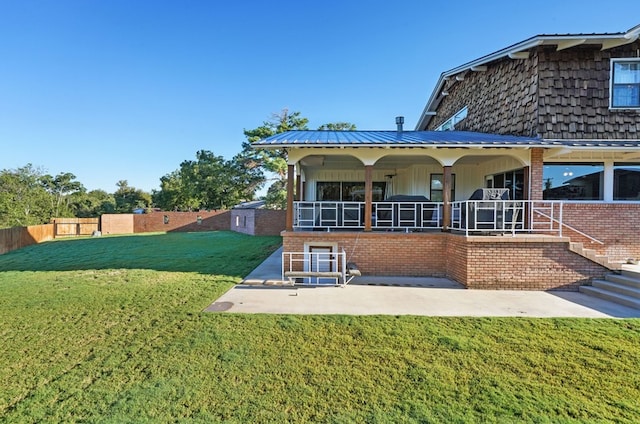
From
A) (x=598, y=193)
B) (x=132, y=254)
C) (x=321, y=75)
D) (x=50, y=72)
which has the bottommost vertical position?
(x=132, y=254)

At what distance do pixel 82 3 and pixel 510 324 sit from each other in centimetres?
1869

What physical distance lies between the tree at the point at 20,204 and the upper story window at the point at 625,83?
4072cm

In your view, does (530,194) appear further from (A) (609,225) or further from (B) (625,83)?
(B) (625,83)

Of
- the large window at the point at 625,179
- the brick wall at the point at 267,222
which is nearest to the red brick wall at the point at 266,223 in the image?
the brick wall at the point at 267,222

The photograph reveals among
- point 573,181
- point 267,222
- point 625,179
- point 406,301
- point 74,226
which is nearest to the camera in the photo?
point 406,301

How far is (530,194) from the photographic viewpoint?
8.72 metres

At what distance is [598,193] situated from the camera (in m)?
9.16

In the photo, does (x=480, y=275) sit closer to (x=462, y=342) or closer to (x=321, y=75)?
(x=462, y=342)

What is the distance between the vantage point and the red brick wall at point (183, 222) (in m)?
28.2

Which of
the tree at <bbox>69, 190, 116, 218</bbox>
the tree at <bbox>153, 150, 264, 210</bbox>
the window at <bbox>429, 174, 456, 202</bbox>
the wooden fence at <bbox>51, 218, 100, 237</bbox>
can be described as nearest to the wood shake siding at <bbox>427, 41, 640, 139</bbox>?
the window at <bbox>429, 174, 456, 202</bbox>

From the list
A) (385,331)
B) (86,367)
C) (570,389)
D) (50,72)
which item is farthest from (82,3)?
(570,389)

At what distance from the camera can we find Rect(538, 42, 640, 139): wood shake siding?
9055 millimetres

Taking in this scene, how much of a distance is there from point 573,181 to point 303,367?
10.0 m

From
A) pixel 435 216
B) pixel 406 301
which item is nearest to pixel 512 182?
pixel 435 216
